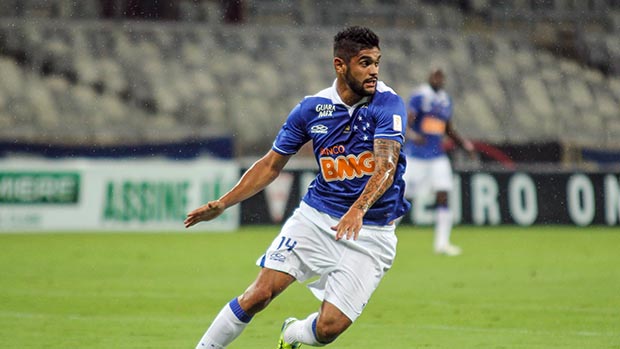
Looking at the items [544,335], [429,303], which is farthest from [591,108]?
[544,335]

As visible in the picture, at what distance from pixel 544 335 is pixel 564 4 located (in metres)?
23.1

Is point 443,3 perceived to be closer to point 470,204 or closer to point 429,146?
point 470,204

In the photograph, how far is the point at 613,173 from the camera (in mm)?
20750

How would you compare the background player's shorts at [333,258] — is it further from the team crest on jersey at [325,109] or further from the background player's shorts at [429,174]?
the background player's shorts at [429,174]

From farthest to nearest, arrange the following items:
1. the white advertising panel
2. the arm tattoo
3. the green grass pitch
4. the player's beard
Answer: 1. the white advertising panel
2. the green grass pitch
3. the player's beard
4. the arm tattoo

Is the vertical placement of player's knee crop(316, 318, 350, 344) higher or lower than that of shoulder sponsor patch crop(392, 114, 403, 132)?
lower

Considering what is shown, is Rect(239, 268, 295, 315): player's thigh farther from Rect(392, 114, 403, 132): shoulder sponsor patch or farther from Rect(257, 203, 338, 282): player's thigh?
Rect(392, 114, 403, 132): shoulder sponsor patch

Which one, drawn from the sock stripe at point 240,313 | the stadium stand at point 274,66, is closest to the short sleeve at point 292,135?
the sock stripe at point 240,313

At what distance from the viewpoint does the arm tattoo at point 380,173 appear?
20.7ft

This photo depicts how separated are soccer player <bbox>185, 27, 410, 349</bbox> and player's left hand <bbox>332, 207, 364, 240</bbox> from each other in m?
0.11

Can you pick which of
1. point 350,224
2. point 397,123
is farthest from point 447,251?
point 350,224

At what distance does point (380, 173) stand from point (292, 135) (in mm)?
761

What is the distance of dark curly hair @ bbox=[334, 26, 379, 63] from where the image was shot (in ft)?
21.5

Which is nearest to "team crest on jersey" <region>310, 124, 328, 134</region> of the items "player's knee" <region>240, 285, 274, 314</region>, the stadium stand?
"player's knee" <region>240, 285, 274, 314</region>
